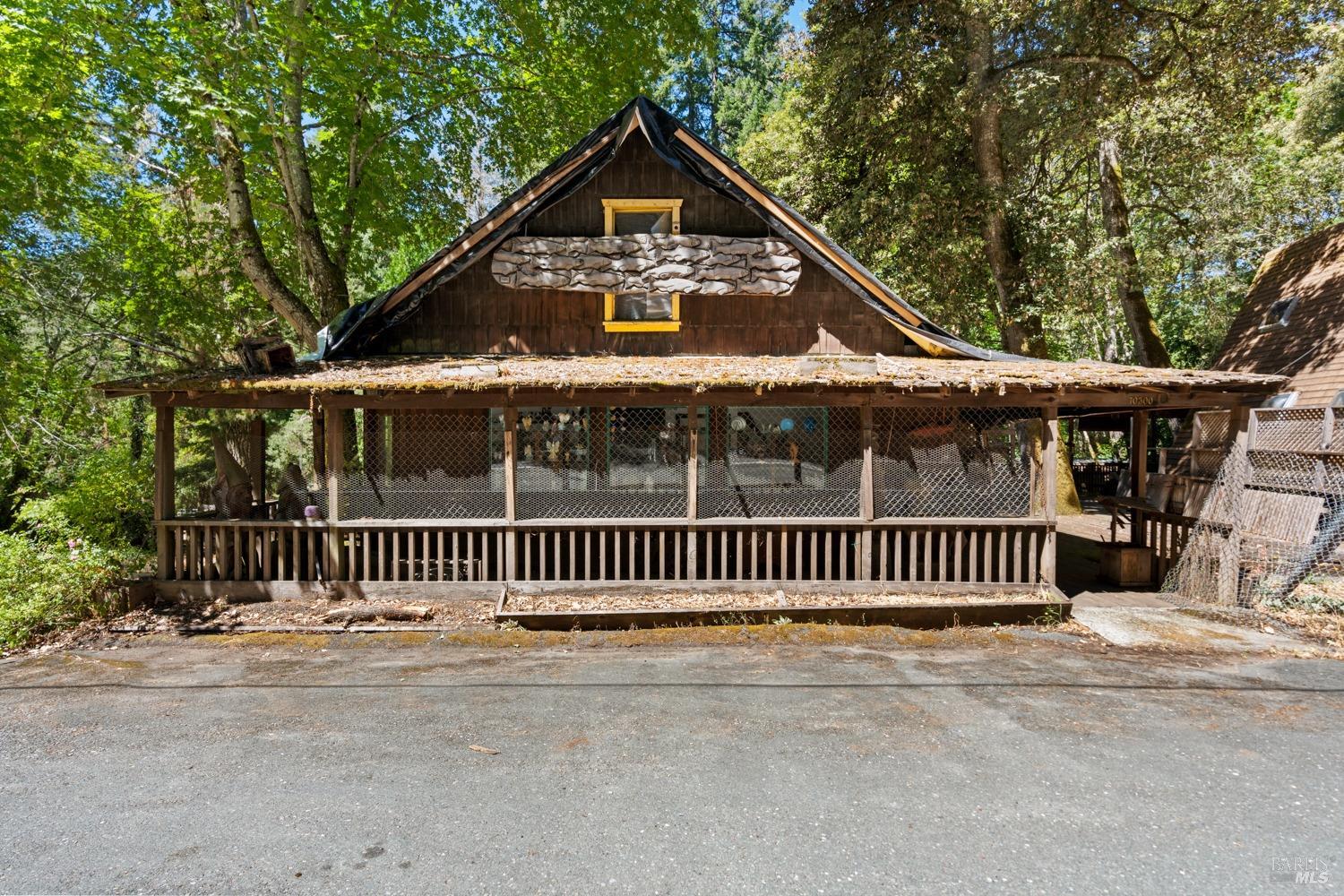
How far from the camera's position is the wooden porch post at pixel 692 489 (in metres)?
7.39

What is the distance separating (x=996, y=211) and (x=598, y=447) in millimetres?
10251

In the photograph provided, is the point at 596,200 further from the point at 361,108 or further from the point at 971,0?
the point at 971,0

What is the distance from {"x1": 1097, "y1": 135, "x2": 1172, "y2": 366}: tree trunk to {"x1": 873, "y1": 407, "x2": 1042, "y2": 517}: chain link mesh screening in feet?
29.6

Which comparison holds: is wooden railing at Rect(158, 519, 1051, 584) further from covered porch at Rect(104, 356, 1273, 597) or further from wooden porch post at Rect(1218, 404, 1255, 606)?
wooden porch post at Rect(1218, 404, 1255, 606)

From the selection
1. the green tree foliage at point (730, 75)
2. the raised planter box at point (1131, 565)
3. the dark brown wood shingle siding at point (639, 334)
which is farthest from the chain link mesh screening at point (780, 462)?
the green tree foliage at point (730, 75)

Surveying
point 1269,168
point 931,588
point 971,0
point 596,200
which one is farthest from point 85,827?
point 1269,168

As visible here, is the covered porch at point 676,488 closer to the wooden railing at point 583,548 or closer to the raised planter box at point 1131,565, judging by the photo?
the wooden railing at point 583,548

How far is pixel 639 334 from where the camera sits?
913cm

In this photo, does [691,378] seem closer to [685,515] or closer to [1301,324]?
[685,515]

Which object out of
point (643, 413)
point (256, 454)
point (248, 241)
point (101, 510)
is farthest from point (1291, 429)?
point (248, 241)

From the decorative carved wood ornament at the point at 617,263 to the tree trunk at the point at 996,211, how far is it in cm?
767

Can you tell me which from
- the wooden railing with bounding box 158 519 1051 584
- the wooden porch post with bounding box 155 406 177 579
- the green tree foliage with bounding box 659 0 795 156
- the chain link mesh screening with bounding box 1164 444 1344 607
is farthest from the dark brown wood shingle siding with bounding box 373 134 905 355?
the green tree foliage with bounding box 659 0 795 156

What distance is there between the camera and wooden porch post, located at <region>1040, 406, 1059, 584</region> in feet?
23.6

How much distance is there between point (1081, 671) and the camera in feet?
18.2
